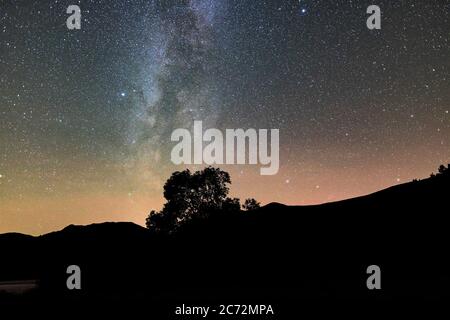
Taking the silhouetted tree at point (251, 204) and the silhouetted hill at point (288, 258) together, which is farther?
the silhouetted tree at point (251, 204)

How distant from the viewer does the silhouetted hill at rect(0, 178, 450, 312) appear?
15.2 meters

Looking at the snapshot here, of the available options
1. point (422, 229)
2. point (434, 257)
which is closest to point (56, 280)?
point (434, 257)

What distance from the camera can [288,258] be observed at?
2094cm

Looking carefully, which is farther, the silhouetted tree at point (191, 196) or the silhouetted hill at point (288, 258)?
the silhouetted tree at point (191, 196)

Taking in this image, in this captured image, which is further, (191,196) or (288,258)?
(191,196)

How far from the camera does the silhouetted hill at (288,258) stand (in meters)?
15.2

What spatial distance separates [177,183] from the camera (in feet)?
119

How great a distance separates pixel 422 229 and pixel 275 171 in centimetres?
824

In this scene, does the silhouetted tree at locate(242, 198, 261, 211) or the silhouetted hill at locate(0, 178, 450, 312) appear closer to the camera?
the silhouetted hill at locate(0, 178, 450, 312)

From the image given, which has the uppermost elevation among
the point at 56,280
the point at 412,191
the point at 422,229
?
the point at 412,191

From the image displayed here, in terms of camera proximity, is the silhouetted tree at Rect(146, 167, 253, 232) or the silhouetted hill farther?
the silhouetted tree at Rect(146, 167, 253, 232)
